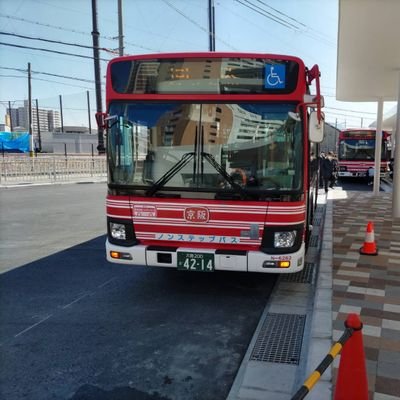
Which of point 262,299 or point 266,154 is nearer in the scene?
point 266,154

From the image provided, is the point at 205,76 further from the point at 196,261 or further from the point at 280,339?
the point at 280,339

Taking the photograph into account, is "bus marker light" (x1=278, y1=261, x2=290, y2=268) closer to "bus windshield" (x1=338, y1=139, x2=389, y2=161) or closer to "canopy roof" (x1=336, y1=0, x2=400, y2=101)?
"canopy roof" (x1=336, y1=0, x2=400, y2=101)

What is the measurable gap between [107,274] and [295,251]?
299 centimetres

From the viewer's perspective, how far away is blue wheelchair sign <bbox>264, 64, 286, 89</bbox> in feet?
15.1

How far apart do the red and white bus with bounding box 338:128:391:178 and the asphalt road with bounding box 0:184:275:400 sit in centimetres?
1998

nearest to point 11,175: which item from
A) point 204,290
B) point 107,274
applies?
point 107,274

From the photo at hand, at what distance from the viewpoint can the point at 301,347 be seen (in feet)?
12.6

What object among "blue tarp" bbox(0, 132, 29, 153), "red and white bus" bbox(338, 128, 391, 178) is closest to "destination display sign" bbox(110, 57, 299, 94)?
"red and white bus" bbox(338, 128, 391, 178)

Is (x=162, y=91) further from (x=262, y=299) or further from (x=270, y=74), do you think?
(x=262, y=299)

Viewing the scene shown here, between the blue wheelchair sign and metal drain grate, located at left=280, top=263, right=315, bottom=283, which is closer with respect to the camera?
the blue wheelchair sign

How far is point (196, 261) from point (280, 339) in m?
1.29

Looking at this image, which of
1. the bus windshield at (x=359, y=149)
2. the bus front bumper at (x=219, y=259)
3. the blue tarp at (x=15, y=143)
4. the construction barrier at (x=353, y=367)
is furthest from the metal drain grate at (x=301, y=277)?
the blue tarp at (x=15, y=143)

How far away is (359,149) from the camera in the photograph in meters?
24.0

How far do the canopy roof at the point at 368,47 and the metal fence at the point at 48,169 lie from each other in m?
16.6
